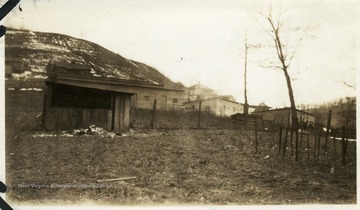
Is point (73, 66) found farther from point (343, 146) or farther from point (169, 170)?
point (343, 146)

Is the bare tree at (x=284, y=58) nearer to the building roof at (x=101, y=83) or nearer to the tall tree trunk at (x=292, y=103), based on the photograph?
the tall tree trunk at (x=292, y=103)

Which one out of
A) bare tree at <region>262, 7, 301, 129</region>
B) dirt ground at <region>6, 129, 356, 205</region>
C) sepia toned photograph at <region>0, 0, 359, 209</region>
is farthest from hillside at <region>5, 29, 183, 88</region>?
bare tree at <region>262, 7, 301, 129</region>

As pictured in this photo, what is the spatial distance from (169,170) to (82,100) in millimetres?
1378

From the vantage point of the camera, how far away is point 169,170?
422 centimetres

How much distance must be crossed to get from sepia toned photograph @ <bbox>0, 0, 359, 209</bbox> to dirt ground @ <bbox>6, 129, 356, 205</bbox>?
0.01m

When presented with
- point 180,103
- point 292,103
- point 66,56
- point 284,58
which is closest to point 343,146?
point 292,103

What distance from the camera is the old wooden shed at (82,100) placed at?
4.27 meters

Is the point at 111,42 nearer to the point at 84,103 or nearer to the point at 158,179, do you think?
the point at 84,103

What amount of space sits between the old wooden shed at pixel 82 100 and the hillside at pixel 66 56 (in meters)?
0.10

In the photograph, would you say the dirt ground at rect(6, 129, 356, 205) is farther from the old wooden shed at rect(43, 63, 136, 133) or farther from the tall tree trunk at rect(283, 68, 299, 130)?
the tall tree trunk at rect(283, 68, 299, 130)

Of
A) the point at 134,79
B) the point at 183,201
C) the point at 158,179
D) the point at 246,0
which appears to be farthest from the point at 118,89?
the point at 246,0

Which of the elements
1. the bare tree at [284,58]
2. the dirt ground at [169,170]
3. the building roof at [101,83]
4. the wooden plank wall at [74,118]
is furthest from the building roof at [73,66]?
the bare tree at [284,58]

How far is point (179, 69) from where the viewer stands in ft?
14.2

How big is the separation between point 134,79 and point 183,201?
1559 mm
